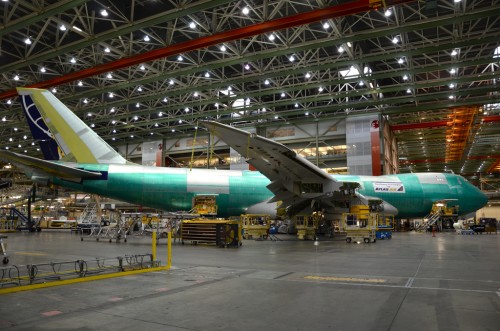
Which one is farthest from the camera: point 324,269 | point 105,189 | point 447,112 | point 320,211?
point 447,112

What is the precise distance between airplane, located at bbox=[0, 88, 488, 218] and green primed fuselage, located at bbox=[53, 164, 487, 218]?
6 centimetres

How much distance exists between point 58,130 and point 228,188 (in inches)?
416

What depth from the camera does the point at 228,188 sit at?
24109mm

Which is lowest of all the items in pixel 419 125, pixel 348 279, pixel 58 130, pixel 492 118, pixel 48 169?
pixel 348 279

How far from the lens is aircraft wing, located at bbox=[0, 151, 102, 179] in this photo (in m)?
17.0

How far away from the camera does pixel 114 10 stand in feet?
72.1

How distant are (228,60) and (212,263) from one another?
18.3 metres

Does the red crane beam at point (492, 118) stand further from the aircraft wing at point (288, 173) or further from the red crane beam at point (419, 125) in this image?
the aircraft wing at point (288, 173)

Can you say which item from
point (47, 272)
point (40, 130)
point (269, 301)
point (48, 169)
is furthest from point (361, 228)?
point (40, 130)

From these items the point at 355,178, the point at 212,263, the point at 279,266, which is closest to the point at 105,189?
the point at 212,263

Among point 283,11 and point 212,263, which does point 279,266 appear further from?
point 283,11

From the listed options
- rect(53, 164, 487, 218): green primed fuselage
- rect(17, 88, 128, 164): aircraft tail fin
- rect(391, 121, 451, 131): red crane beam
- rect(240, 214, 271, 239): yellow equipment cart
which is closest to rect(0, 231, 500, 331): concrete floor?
rect(240, 214, 271, 239): yellow equipment cart

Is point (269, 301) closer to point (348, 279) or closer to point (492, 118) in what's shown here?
point (348, 279)

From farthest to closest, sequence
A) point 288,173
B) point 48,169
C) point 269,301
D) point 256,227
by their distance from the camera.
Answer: point 256,227, point 288,173, point 48,169, point 269,301
